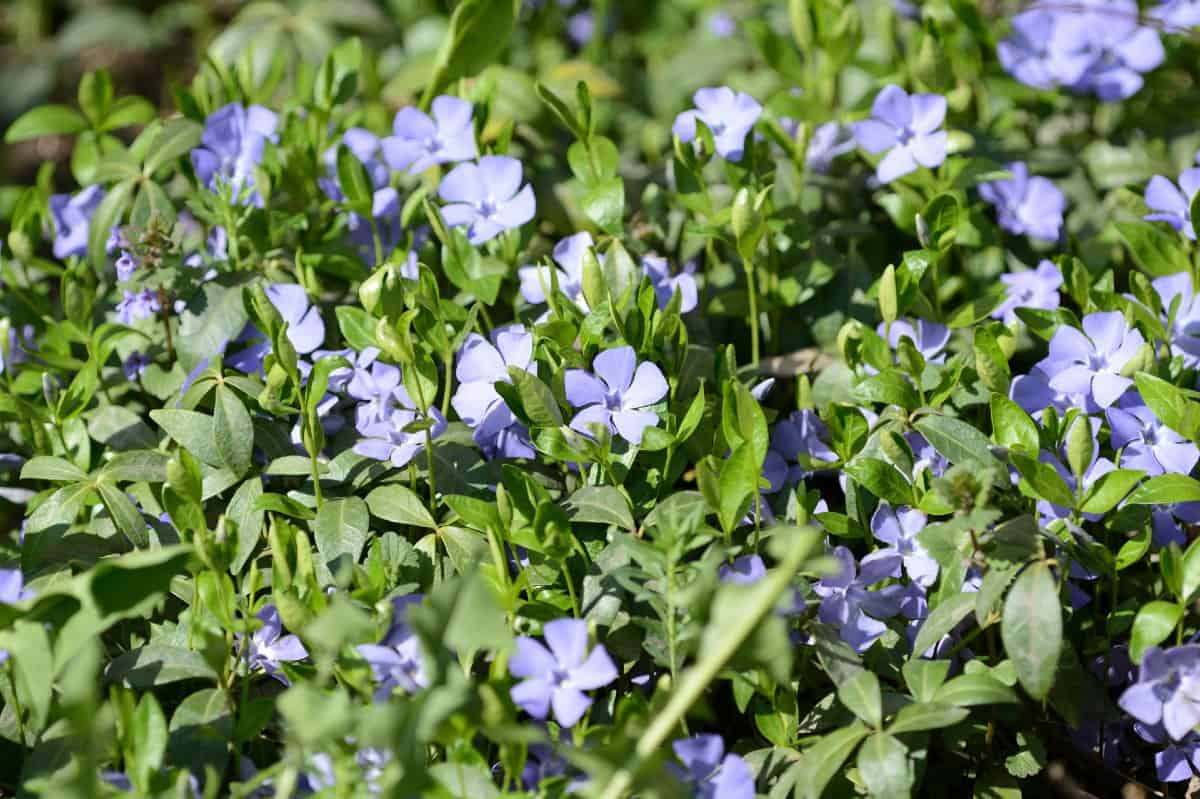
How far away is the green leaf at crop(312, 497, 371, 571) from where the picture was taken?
1486 mm

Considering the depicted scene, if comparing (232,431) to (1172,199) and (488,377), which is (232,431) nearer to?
(488,377)

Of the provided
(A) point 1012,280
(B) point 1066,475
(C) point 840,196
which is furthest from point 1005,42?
(B) point 1066,475

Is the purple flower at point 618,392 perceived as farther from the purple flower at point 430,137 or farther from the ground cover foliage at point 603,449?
the purple flower at point 430,137

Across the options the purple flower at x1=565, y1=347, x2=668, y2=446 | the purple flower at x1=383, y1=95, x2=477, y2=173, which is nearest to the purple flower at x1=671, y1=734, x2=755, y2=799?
the purple flower at x1=565, y1=347, x2=668, y2=446

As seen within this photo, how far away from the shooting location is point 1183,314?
174 cm

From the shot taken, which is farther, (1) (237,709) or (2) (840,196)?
(2) (840,196)

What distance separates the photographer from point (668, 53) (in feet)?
9.71

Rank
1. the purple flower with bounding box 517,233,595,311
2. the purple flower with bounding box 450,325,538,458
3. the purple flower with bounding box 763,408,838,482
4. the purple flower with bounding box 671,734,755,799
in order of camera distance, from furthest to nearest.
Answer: the purple flower with bounding box 517,233,595,311
the purple flower with bounding box 763,408,838,482
the purple flower with bounding box 450,325,538,458
the purple flower with bounding box 671,734,755,799

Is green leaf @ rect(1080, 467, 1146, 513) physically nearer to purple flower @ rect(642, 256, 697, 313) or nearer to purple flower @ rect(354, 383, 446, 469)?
purple flower @ rect(642, 256, 697, 313)

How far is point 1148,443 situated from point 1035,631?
0.39 m

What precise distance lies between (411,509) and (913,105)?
97 cm

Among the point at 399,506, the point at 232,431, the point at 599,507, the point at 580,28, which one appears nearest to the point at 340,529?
the point at 399,506

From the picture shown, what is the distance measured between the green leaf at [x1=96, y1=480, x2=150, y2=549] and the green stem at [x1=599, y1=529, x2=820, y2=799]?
724mm

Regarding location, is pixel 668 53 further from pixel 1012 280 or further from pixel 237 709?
pixel 237 709
